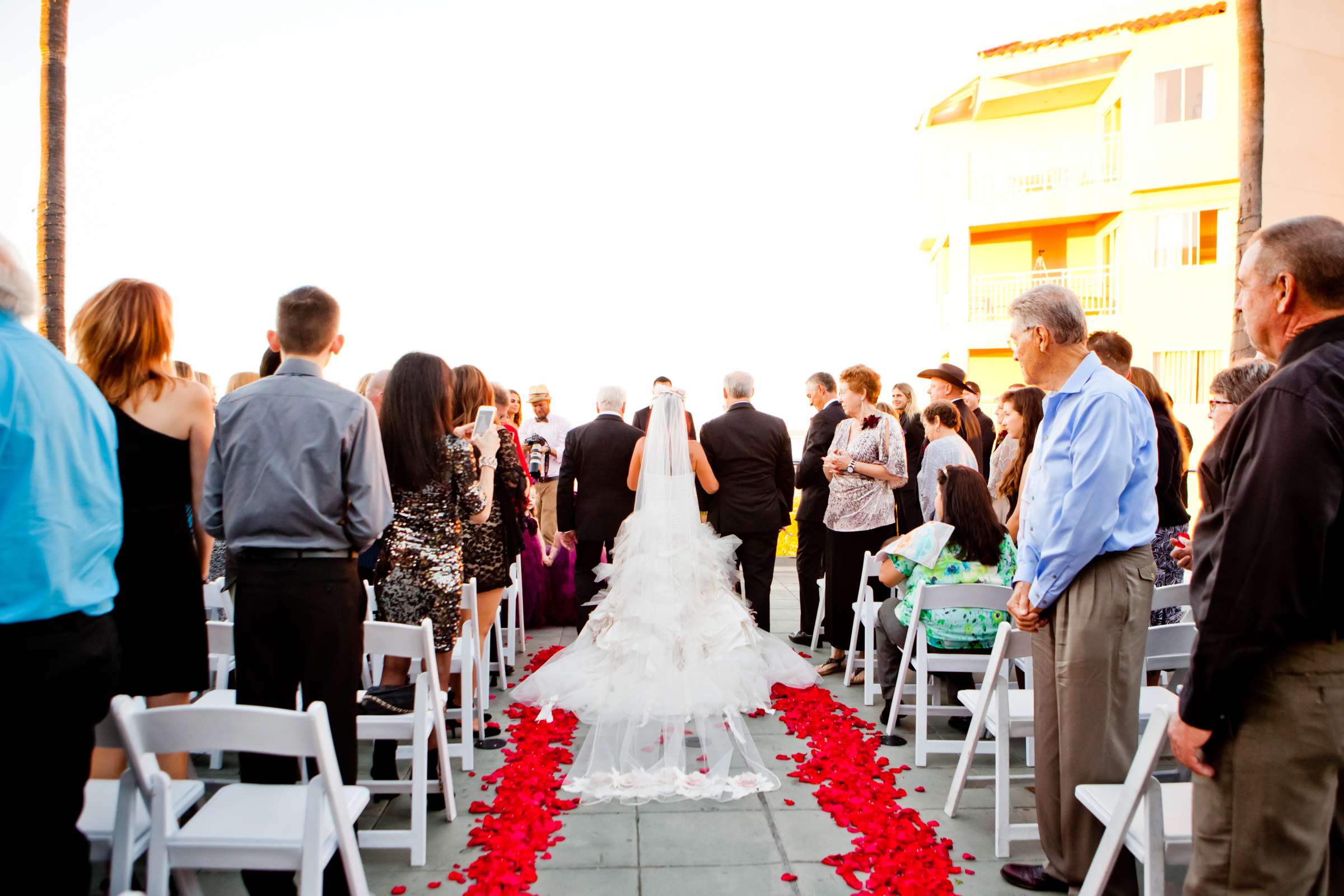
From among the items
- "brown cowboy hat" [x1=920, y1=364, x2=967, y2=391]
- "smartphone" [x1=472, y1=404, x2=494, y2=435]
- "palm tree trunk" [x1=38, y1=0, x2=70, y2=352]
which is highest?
"palm tree trunk" [x1=38, y1=0, x2=70, y2=352]

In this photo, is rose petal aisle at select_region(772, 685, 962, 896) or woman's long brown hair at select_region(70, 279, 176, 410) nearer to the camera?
woman's long brown hair at select_region(70, 279, 176, 410)

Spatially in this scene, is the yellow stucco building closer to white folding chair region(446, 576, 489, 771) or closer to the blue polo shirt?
white folding chair region(446, 576, 489, 771)

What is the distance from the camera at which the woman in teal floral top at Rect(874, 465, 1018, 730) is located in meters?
4.71

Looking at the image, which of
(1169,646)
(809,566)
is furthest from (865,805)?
(809,566)

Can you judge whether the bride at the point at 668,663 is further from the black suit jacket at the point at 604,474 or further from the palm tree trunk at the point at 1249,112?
the palm tree trunk at the point at 1249,112

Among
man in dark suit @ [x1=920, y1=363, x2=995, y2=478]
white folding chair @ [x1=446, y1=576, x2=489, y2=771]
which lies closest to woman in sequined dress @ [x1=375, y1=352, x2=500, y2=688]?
white folding chair @ [x1=446, y1=576, x2=489, y2=771]

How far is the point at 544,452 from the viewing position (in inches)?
350

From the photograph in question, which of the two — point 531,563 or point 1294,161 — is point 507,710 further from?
point 1294,161

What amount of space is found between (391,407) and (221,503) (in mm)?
1165

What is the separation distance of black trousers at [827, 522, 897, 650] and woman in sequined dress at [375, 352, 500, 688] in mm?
3148

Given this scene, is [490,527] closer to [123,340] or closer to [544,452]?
[123,340]

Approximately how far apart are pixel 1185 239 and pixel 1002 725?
17926mm

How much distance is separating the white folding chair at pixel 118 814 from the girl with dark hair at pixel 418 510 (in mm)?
1360

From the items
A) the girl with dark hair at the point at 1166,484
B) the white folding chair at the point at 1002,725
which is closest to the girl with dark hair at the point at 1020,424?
the girl with dark hair at the point at 1166,484
